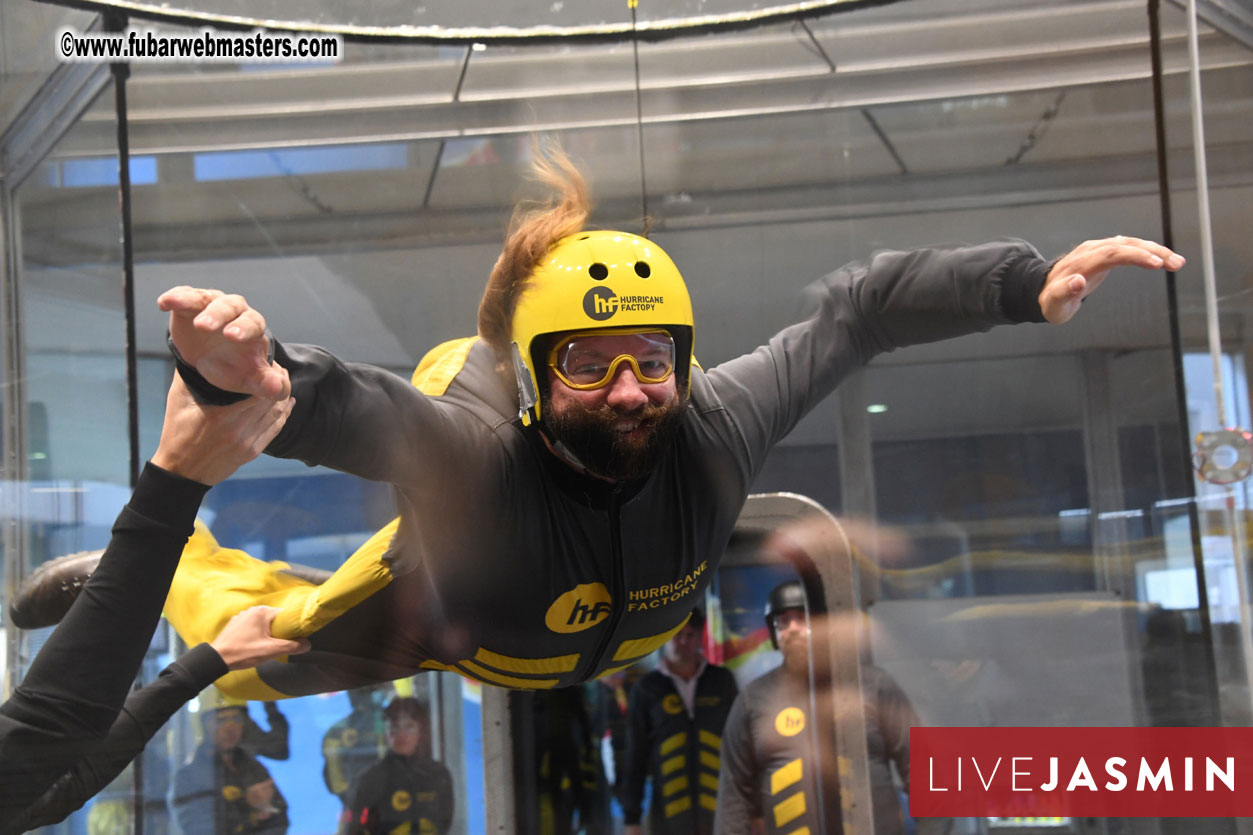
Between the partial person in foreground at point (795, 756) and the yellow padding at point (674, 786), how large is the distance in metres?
0.10

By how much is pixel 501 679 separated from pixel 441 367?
0.48 m

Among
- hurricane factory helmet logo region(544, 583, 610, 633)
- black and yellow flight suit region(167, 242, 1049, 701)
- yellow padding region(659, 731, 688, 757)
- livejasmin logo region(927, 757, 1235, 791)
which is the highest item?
black and yellow flight suit region(167, 242, 1049, 701)

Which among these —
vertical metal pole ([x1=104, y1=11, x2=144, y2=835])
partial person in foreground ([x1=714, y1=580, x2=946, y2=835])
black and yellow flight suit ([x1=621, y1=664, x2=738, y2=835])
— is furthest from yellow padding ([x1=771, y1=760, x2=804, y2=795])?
vertical metal pole ([x1=104, y1=11, x2=144, y2=835])

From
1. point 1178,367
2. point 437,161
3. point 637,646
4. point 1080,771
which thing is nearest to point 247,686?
point 637,646

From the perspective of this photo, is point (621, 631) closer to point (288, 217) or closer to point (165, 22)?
point (288, 217)

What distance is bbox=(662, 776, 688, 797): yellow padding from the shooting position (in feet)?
7.59

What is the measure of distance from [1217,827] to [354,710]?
1774mm

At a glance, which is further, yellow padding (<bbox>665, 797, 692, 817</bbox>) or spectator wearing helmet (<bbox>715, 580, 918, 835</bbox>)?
yellow padding (<bbox>665, 797, 692, 817</bbox>)

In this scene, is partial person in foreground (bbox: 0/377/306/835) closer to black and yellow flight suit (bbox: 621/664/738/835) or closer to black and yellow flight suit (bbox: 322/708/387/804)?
black and yellow flight suit (bbox: 322/708/387/804)

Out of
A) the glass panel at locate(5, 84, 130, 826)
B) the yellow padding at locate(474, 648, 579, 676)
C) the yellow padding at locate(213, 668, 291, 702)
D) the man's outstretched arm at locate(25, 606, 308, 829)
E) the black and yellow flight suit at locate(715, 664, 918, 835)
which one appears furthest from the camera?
the black and yellow flight suit at locate(715, 664, 918, 835)

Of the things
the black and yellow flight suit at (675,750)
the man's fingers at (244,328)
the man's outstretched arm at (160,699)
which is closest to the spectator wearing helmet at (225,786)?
the man's outstretched arm at (160,699)

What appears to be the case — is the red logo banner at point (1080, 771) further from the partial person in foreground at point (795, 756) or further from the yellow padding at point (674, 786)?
the yellow padding at point (674, 786)

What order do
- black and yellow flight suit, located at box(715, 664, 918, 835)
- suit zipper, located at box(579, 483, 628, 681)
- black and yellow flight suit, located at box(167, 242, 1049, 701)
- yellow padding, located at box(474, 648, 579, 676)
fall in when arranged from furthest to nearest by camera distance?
black and yellow flight suit, located at box(715, 664, 918, 835) → yellow padding, located at box(474, 648, 579, 676) → suit zipper, located at box(579, 483, 628, 681) → black and yellow flight suit, located at box(167, 242, 1049, 701)

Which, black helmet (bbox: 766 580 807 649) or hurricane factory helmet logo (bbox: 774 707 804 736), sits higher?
black helmet (bbox: 766 580 807 649)
